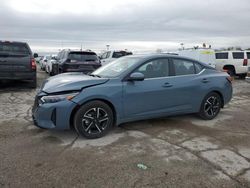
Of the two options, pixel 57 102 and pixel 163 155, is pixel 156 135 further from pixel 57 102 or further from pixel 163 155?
pixel 57 102

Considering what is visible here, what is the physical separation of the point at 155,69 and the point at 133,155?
200cm

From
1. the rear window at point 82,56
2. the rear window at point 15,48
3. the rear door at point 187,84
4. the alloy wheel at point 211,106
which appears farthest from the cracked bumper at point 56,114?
the rear window at point 82,56

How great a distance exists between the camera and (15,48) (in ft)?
33.5

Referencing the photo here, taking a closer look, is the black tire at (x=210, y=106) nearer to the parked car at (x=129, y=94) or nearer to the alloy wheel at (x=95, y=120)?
the parked car at (x=129, y=94)

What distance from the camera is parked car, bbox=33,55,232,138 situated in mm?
4633

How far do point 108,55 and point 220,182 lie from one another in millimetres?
14679

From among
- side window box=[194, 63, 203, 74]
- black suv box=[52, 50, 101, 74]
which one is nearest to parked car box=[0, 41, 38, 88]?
black suv box=[52, 50, 101, 74]

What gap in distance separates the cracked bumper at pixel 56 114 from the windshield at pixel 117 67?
1.11 m

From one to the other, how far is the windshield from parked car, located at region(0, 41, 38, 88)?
5295 mm

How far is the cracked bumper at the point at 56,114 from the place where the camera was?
14.9 feet

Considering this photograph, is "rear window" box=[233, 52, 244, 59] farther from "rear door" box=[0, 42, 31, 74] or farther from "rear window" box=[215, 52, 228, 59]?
"rear door" box=[0, 42, 31, 74]

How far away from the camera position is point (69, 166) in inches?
148

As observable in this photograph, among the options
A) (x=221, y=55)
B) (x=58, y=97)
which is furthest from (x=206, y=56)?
(x=58, y=97)

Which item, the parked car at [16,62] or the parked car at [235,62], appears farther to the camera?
the parked car at [235,62]
